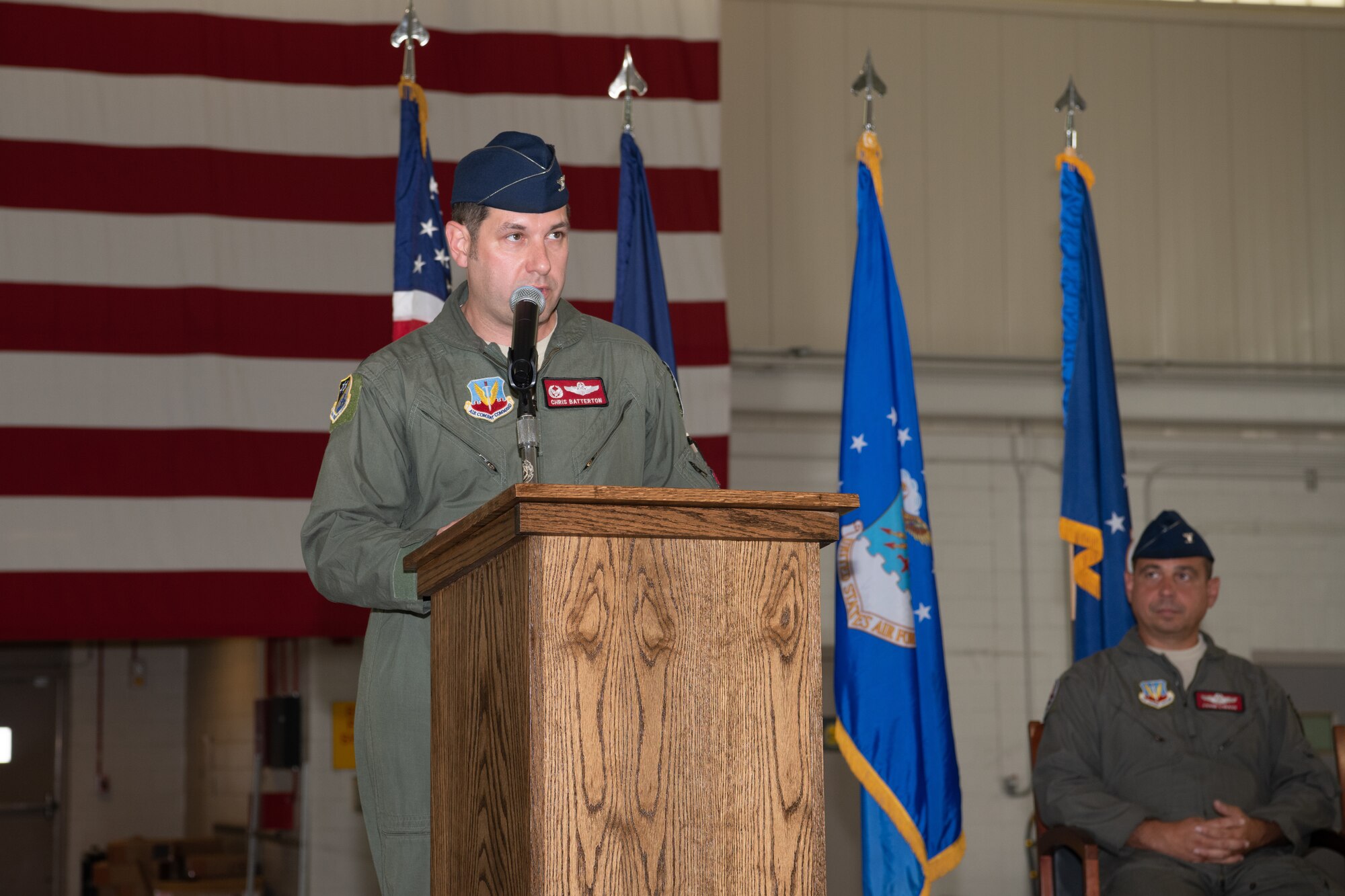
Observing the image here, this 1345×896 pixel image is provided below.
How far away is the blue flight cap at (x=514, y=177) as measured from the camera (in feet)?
5.56

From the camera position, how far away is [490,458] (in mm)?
1718

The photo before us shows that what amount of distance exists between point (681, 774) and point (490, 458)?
63 cm

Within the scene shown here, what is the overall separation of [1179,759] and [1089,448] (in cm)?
106

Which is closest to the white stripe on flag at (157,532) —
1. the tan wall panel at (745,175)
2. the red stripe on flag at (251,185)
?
the red stripe on flag at (251,185)

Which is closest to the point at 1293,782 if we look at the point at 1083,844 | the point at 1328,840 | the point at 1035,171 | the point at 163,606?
the point at 1328,840

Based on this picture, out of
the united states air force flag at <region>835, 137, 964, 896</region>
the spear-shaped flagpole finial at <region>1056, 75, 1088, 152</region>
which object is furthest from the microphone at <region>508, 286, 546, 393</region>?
the spear-shaped flagpole finial at <region>1056, 75, 1088, 152</region>

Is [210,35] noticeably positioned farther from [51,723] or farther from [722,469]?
[51,723]

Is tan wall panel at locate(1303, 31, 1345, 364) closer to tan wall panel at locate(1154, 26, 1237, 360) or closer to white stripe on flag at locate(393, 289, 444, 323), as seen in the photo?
tan wall panel at locate(1154, 26, 1237, 360)

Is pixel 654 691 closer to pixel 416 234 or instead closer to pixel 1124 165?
pixel 416 234

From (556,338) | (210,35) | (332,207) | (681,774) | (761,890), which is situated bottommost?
(761,890)

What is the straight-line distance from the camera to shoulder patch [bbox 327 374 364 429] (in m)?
1.71

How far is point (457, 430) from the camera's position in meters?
1.72

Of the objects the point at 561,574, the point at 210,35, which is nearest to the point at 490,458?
the point at 561,574

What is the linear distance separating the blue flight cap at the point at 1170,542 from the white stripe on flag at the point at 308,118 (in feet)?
7.68
